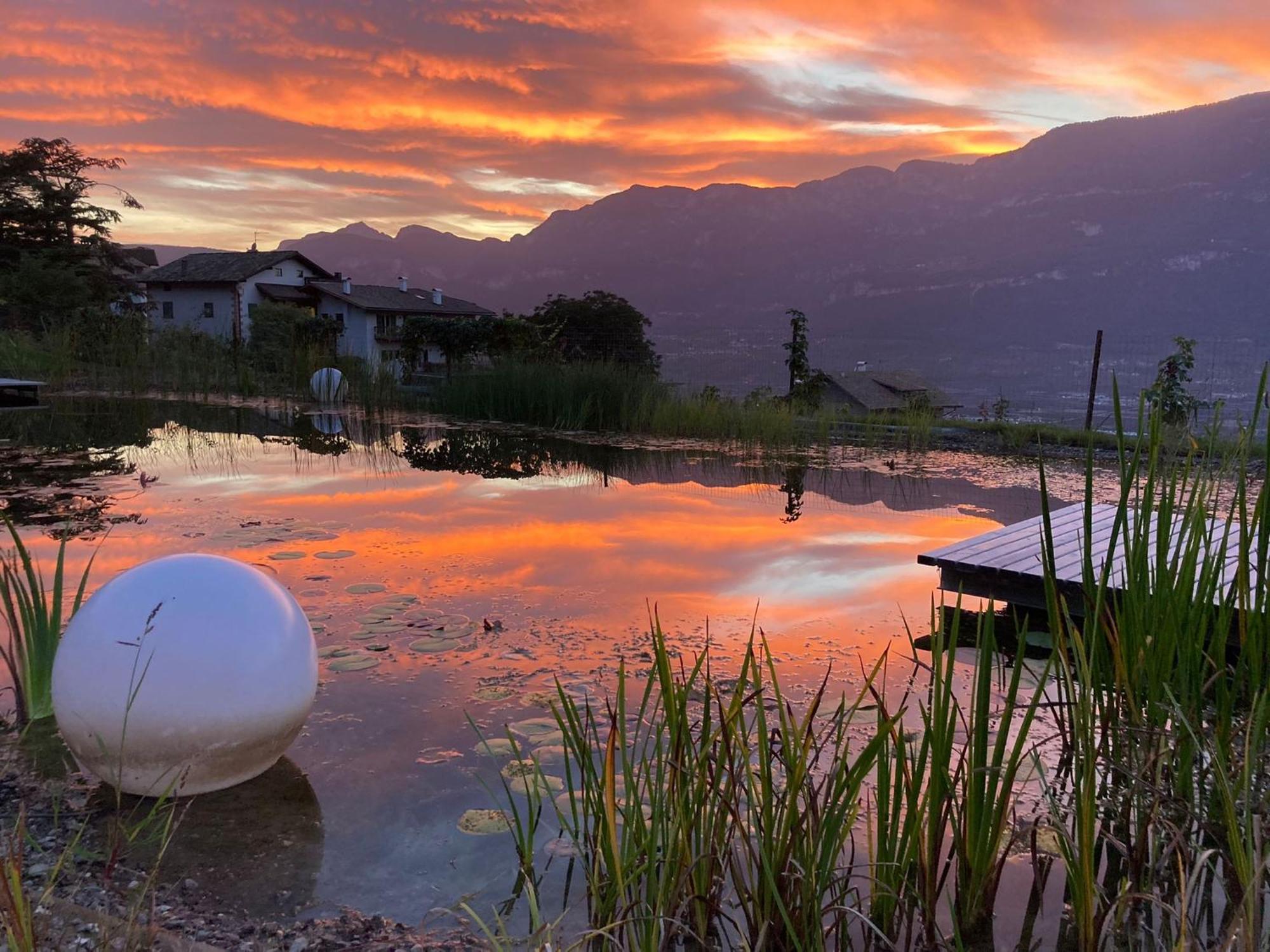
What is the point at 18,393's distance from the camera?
12.5 metres

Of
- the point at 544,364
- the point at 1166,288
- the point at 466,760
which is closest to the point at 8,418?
the point at 544,364

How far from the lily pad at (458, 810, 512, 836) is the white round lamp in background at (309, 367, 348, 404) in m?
12.0

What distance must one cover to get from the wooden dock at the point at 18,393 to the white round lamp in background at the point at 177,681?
36.7 ft

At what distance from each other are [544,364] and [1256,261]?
288 feet

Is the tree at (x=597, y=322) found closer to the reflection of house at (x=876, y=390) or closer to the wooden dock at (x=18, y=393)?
the reflection of house at (x=876, y=390)

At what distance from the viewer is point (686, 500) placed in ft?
22.8

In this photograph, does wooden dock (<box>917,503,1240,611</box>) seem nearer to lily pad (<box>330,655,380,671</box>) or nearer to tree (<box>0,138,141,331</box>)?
lily pad (<box>330,655,380,671</box>)

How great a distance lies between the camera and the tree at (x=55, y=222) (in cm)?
2747

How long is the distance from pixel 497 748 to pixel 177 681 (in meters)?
0.91

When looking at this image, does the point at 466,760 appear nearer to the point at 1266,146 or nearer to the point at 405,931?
the point at 405,931

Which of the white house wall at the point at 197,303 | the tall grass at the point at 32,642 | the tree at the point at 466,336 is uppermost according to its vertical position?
the white house wall at the point at 197,303

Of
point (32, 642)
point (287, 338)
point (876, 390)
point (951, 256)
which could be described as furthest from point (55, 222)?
point (951, 256)

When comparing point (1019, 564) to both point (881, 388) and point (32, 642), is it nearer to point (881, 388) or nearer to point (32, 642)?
point (32, 642)

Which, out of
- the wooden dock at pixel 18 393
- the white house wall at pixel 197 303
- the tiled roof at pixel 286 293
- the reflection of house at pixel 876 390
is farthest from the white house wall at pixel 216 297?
the wooden dock at pixel 18 393
